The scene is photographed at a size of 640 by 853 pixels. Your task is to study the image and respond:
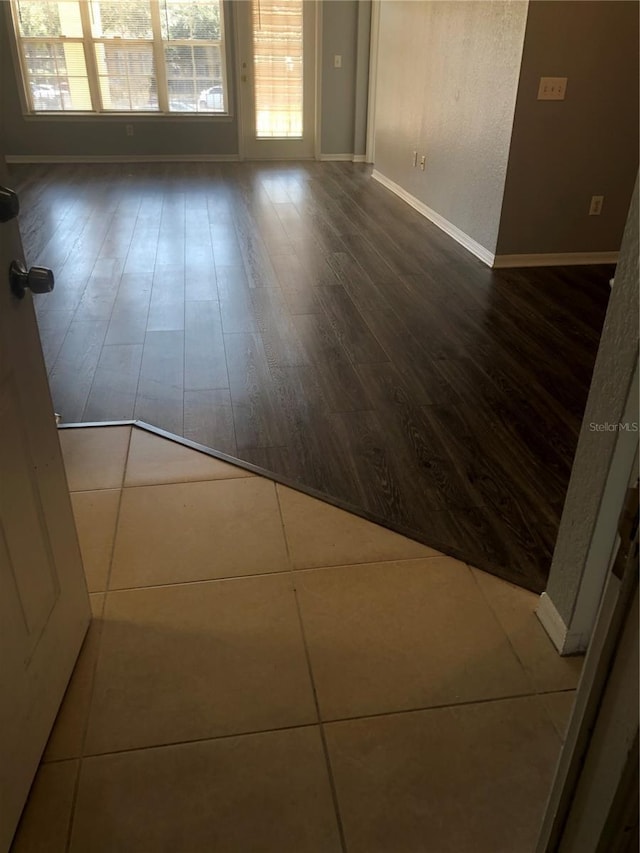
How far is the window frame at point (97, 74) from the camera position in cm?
711

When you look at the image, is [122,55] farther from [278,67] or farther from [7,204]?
[7,204]

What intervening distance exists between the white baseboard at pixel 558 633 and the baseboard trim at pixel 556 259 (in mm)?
3175

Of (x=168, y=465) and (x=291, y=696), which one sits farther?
(x=168, y=465)

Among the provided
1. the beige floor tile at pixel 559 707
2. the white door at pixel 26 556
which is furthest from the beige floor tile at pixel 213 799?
the beige floor tile at pixel 559 707

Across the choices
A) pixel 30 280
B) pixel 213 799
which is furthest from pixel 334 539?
pixel 30 280

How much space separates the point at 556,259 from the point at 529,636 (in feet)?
11.3

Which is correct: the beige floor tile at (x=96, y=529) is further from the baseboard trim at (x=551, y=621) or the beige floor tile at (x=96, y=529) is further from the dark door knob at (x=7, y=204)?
the baseboard trim at (x=551, y=621)

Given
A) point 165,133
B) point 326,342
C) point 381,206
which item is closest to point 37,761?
point 326,342

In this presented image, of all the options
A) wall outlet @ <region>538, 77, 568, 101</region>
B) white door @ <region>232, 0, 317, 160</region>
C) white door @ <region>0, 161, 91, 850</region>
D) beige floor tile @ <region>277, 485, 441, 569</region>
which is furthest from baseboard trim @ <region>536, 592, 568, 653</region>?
white door @ <region>232, 0, 317, 160</region>

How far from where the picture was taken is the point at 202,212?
18.5 feet

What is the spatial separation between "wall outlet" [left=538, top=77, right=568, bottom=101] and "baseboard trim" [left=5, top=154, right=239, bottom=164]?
16.1ft

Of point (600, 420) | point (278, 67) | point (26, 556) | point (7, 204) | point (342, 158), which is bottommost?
point (342, 158)

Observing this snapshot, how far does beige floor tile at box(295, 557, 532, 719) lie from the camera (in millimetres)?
1453

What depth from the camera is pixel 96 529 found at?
1.91m
